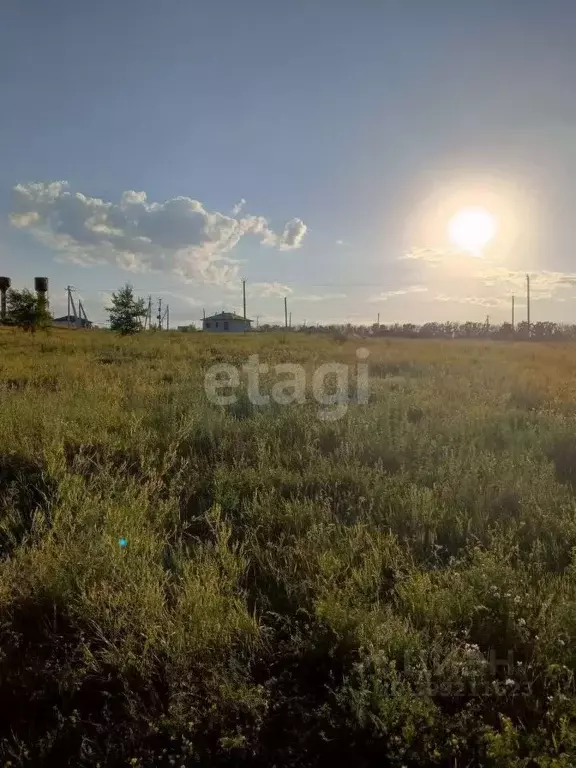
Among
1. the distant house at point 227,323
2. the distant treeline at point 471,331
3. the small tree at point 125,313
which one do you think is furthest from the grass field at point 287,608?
the distant house at point 227,323

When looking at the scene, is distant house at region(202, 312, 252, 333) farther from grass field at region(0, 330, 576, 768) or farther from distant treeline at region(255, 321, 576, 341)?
grass field at region(0, 330, 576, 768)

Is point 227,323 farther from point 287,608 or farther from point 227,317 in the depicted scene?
point 287,608

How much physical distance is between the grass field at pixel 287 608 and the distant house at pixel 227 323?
245ft

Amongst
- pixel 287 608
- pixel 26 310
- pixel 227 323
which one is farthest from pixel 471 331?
pixel 287 608

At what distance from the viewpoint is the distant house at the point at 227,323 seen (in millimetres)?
78812

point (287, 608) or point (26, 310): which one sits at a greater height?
point (26, 310)

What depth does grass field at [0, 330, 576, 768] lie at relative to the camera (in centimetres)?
193

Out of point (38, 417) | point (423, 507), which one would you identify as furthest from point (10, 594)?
point (38, 417)

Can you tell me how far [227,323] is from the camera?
79125 mm

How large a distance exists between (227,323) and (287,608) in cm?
7790

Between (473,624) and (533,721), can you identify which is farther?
(473,624)

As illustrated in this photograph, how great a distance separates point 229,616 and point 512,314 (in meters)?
74.3

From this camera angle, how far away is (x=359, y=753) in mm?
1896

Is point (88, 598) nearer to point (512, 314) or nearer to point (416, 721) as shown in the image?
point (416, 721)
